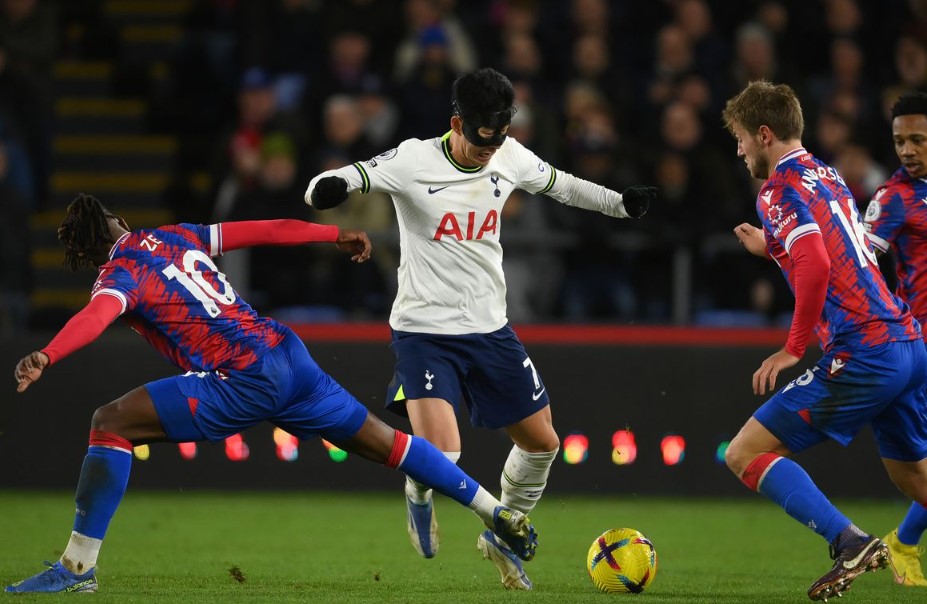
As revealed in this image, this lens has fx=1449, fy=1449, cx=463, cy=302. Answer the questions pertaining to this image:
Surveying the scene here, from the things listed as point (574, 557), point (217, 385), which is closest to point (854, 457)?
point (574, 557)

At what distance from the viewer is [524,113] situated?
1234 cm

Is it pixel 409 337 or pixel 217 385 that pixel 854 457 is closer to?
pixel 409 337

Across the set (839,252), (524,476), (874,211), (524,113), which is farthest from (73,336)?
(524,113)

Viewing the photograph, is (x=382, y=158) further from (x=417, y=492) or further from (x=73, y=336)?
(x=73, y=336)

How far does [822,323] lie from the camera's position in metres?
6.62

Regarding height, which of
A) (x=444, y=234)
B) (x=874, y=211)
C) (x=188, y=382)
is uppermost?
(x=874, y=211)

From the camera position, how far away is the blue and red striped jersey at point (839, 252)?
253 inches

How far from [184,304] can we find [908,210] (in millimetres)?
3558

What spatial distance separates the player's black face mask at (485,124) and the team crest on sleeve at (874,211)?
1.88 meters

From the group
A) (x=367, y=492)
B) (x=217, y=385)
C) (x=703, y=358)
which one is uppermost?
(x=217, y=385)

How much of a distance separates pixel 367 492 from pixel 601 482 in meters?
1.85

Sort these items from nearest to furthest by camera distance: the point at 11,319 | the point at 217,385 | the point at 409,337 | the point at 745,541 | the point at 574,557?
1. the point at 217,385
2. the point at 409,337
3. the point at 574,557
4. the point at 745,541
5. the point at 11,319

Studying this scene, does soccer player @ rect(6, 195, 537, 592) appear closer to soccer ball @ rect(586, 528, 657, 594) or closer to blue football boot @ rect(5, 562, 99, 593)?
blue football boot @ rect(5, 562, 99, 593)

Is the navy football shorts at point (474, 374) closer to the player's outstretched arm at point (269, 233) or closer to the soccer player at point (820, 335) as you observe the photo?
the player's outstretched arm at point (269, 233)
